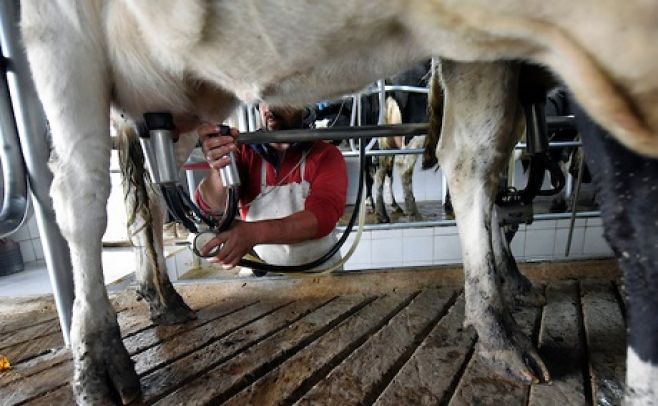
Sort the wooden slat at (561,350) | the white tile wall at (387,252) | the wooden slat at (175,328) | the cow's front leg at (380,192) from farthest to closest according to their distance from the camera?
the cow's front leg at (380,192) < the white tile wall at (387,252) < the wooden slat at (175,328) < the wooden slat at (561,350)

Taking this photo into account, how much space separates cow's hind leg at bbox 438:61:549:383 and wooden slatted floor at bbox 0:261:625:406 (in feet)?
0.30

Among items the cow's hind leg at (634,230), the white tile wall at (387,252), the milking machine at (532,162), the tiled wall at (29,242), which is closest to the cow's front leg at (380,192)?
the white tile wall at (387,252)

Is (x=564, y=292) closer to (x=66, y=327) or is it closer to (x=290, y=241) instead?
(x=290, y=241)

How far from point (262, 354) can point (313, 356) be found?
0.12 m

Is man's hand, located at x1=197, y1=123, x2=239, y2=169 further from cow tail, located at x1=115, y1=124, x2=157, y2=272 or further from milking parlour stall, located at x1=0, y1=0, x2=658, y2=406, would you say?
cow tail, located at x1=115, y1=124, x2=157, y2=272

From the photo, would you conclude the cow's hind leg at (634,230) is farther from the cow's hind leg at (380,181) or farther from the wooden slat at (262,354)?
the cow's hind leg at (380,181)

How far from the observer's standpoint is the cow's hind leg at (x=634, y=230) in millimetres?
427

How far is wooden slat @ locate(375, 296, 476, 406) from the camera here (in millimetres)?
691

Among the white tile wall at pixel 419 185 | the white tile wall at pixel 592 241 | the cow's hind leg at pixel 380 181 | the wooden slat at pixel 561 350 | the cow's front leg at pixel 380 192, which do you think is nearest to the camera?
the wooden slat at pixel 561 350

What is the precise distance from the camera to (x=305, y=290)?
1.28 metres

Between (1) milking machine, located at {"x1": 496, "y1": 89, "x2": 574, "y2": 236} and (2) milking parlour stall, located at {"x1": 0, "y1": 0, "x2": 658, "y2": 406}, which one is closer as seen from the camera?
(2) milking parlour stall, located at {"x1": 0, "y1": 0, "x2": 658, "y2": 406}

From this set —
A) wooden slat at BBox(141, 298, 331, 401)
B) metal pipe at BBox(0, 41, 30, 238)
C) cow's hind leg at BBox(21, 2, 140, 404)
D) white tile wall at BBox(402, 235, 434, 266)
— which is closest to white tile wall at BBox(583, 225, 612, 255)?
white tile wall at BBox(402, 235, 434, 266)

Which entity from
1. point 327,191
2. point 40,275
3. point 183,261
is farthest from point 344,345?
point 40,275

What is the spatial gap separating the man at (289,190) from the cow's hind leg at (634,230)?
895 millimetres
